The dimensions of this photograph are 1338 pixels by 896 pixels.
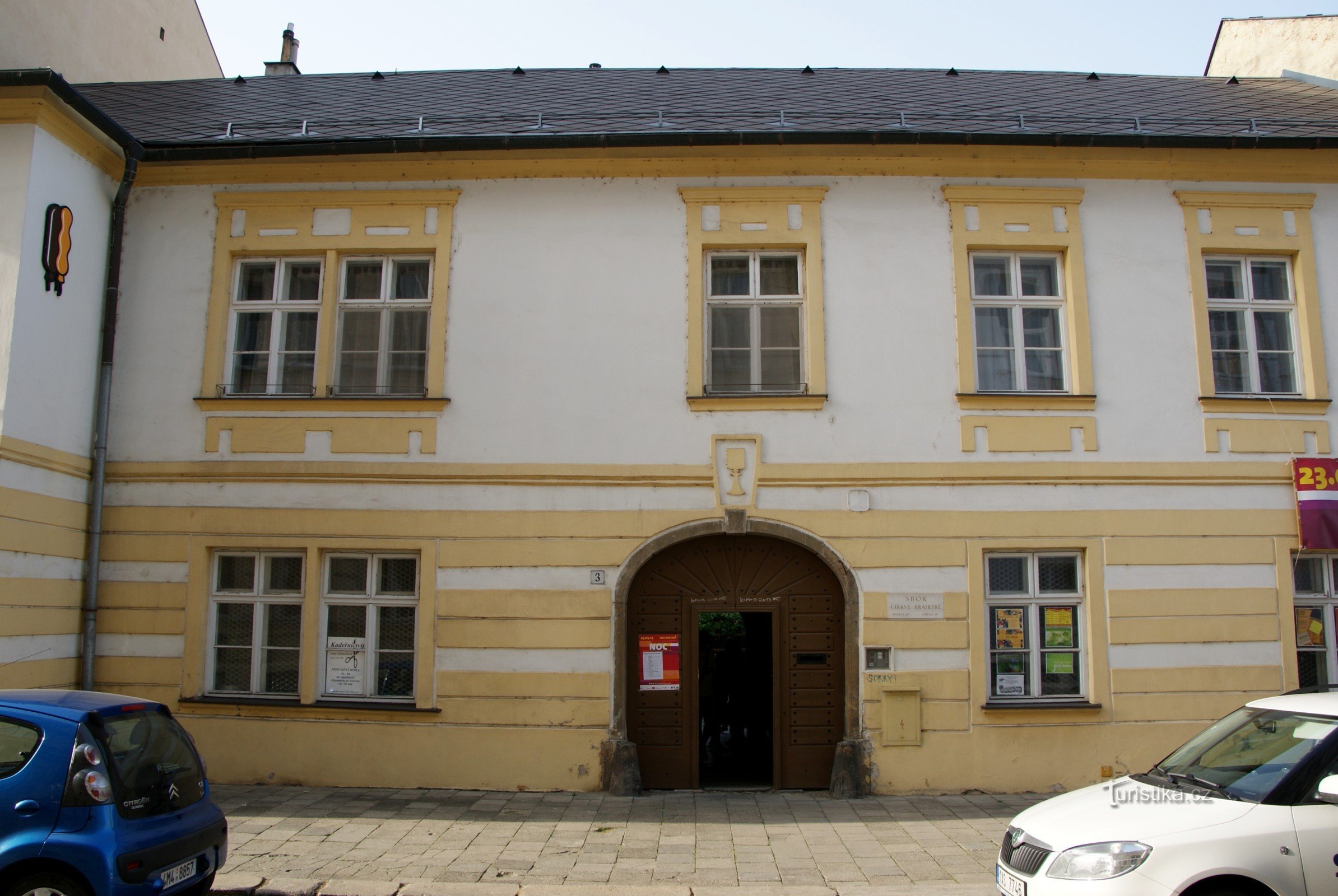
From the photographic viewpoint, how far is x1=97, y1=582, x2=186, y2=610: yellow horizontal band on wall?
8.88m

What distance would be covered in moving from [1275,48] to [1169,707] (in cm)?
961

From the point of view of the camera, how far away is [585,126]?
377 inches

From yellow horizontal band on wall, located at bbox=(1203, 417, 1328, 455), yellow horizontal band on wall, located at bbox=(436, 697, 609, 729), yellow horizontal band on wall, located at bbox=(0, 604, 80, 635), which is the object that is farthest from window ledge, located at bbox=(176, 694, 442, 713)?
yellow horizontal band on wall, located at bbox=(1203, 417, 1328, 455)

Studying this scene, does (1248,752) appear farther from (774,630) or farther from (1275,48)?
(1275,48)

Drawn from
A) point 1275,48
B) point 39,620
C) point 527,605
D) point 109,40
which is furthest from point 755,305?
point 109,40

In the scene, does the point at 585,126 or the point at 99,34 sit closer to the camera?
the point at 585,126

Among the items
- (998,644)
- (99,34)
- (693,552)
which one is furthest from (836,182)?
(99,34)

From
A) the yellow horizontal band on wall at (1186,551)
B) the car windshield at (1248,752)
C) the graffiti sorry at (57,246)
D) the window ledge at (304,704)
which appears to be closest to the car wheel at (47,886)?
the window ledge at (304,704)

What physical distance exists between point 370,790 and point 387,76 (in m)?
9.32

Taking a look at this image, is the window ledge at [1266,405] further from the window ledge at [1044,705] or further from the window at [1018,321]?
the window ledge at [1044,705]

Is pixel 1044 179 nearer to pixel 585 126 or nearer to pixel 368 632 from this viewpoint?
pixel 585 126

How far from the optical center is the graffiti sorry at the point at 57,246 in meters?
8.31

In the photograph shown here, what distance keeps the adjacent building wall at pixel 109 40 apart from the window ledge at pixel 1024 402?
1088 cm

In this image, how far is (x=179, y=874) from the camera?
16.4 ft
